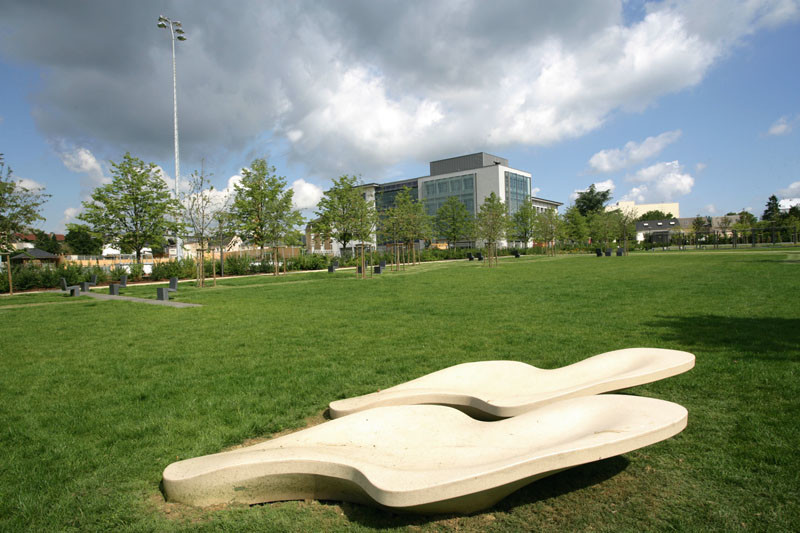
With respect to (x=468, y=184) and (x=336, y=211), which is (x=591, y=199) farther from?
(x=336, y=211)

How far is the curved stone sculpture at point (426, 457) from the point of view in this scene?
2322mm

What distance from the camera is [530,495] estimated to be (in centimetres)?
292

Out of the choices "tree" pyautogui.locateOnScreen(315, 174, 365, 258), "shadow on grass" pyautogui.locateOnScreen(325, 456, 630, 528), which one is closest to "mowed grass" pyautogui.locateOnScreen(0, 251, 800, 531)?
"shadow on grass" pyautogui.locateOnScreen(325, 456, 630, 528)

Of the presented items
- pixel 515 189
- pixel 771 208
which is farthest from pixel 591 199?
pixel 771 208

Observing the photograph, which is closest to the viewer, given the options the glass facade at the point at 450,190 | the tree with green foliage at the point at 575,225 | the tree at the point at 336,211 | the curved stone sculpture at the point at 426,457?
the curved stone sculpture at the point at 426,457

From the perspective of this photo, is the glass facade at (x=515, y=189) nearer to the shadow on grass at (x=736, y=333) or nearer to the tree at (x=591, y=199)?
the tree at (x=591, y=199)

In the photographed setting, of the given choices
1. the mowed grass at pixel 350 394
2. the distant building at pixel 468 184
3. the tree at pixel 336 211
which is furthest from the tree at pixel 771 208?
the mowed grass at pixel 350 394

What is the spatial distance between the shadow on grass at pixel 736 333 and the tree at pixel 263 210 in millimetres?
28242

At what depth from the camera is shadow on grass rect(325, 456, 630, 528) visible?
2.68 m

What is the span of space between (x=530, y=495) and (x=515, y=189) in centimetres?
8569

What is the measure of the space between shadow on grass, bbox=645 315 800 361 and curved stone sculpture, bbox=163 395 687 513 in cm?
430

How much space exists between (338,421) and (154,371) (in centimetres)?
401

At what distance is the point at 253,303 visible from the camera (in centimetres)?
1418

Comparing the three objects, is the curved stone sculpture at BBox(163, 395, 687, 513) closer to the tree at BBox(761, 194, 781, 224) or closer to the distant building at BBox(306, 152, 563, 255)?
the distant building at BBox(306, 152, 563, 255)
